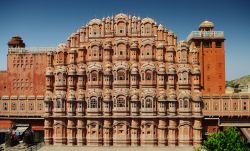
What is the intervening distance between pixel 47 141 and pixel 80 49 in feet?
48.4

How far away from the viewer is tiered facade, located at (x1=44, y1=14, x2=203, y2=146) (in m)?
50.8

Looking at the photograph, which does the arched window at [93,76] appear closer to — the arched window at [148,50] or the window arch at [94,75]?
the window arch at [94,75]

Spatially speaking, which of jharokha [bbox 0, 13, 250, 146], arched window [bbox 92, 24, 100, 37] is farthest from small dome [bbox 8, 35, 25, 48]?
arched window [bbox 92, 24, 100, 37]

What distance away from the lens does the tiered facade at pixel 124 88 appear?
5084cm

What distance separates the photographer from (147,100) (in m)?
50.9

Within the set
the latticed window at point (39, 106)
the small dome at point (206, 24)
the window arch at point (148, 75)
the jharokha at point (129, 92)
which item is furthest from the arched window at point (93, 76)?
the small dome at point (206, 24)

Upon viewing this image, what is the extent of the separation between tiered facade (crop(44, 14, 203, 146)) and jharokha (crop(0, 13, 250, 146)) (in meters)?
0.15

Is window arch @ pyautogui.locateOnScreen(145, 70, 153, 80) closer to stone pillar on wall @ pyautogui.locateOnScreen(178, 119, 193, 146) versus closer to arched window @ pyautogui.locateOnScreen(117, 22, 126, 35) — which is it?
arched window @ pyautogui.locateOnScreen(117, 22, 126, 35)

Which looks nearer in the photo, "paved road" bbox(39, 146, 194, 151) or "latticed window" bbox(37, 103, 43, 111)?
"paved road" bbox(39, 146, 194, 151)

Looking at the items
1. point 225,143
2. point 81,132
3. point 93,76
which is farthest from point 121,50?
point 225,143

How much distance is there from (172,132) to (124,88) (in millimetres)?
9592

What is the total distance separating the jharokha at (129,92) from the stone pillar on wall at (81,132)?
15 cm

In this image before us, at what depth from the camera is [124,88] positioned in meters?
51.4

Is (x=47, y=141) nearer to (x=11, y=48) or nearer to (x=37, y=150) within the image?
(x=37, y=150)
